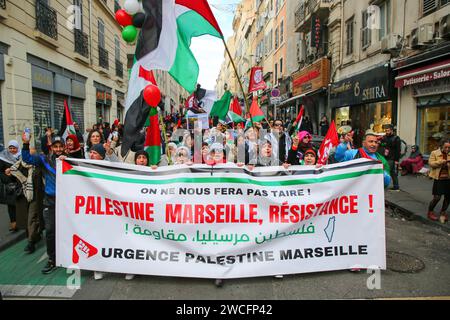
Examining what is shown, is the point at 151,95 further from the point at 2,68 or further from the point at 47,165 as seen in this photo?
the point at 2,68

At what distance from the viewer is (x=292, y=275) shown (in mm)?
4000

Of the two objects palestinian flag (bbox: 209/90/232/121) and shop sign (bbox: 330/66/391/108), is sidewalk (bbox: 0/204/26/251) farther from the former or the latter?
shop sign (bbox: 330/66/391/108)

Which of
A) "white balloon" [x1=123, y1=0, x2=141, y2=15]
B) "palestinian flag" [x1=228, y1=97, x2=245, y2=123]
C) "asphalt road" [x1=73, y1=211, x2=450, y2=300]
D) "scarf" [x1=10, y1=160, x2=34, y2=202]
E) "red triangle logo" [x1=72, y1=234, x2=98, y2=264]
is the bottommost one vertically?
"asphalt road" [x1=73, y1=211, x2=450, y2=300]

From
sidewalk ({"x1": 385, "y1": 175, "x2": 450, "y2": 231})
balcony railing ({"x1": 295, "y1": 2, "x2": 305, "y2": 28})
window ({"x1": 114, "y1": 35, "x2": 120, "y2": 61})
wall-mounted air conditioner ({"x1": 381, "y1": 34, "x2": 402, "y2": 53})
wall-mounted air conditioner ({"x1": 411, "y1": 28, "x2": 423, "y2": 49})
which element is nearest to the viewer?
sidewalk ({"x1": 385, "y1": 175, "x2": 450, "y2": 231})

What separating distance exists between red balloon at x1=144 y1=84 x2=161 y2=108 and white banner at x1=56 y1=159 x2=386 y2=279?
1.09 metres

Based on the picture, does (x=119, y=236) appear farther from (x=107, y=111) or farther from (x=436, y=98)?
(x=107, y=111)

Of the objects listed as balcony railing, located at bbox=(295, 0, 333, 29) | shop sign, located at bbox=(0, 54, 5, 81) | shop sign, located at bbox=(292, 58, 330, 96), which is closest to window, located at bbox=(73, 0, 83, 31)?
shop sign, located at bbox=(0, 54, 5, 81)

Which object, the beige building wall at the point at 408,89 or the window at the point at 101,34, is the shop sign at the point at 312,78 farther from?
the window at the point at 101,34

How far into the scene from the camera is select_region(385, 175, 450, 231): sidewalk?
6.89 meters

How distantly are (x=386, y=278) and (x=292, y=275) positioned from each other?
3.62 feet

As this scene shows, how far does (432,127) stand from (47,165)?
37.4 feet

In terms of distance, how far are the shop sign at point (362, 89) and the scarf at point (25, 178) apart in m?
12.5

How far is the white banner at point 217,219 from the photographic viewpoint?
3.86m
